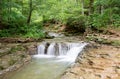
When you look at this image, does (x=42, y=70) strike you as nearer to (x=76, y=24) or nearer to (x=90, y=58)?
(x=90, y=58)

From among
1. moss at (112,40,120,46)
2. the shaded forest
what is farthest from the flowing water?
the shaded forest

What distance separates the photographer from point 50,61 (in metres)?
11.4

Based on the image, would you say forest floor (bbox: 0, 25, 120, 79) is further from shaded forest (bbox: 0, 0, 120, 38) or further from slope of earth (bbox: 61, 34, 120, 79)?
shaded forest (bbox: 0, 0, 120, 38)

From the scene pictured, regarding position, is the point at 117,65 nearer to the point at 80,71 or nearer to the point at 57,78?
the point at 80,71

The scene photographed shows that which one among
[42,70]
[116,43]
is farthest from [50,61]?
[116,43]

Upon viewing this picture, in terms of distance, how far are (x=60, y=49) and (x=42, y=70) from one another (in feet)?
12.0

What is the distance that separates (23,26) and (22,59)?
270 inches

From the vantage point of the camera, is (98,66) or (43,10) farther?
(43,10)

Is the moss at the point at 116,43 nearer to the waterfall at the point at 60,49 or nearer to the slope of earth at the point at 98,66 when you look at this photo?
the slope of earth at the point at 98,66

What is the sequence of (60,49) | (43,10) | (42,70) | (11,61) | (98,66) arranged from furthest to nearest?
(43,10) → (60,49) → (11,61) → (42,70) → (98,66)

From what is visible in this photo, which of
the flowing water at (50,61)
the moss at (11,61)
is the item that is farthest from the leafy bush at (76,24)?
the moss at (11,61)

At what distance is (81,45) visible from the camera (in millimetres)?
13000

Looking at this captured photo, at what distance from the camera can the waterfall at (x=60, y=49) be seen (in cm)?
1279

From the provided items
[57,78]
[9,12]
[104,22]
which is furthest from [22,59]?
[104,22]
